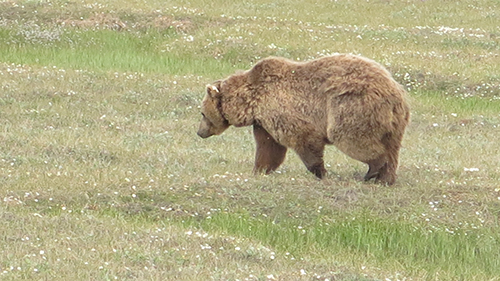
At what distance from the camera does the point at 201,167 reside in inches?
472

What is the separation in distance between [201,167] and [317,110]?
188 cm

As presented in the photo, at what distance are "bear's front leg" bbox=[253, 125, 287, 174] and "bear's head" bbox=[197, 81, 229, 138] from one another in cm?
53

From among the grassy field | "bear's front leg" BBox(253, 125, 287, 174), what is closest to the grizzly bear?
"bear's front leg" BBox(253, 125, 287, 174)

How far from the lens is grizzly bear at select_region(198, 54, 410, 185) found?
10.5m

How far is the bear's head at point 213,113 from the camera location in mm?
11712

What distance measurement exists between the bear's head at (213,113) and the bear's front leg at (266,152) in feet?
1.73

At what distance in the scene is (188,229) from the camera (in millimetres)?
9070

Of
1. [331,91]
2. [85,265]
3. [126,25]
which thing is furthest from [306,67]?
[126,25]

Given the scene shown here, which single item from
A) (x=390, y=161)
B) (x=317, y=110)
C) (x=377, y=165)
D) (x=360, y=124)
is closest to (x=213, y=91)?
(x=317, y=110)

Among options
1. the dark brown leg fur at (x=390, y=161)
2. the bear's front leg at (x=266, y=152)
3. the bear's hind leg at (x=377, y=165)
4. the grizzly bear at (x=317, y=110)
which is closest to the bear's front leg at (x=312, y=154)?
the grizzly bear at (x=317, y=110)

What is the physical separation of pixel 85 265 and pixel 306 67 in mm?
4858

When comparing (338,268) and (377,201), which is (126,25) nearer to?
(377,201)

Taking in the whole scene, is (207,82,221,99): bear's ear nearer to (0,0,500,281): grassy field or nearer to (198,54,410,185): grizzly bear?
(198,54,410,185): grizzly bear

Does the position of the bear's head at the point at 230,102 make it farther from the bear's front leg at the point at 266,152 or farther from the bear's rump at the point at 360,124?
the bear's rump at the point at 360,124
